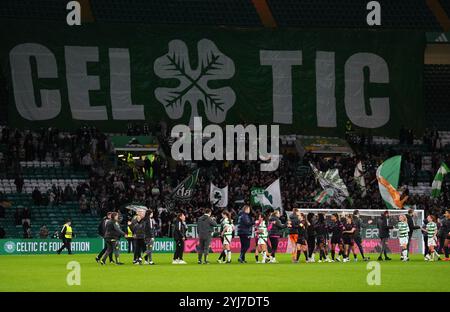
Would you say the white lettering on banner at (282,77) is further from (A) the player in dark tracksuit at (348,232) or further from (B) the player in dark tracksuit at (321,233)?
(A) the player in dark tracksuit at (348,232)

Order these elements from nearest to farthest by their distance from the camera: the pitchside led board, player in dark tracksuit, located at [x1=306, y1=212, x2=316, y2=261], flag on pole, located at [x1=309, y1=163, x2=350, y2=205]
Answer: player in dark tracksuit, located at [x1=306, y1=212, x2=316, y2=261], flag on pole, located at [x1=309, y1=163, x2=350, y2=205], the pitchside led board

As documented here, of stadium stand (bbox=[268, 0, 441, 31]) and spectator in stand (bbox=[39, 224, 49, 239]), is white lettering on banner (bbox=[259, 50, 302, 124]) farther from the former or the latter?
spectator in stand (bbox=[39, 224, 49, 239])

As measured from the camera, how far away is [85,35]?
193 ft

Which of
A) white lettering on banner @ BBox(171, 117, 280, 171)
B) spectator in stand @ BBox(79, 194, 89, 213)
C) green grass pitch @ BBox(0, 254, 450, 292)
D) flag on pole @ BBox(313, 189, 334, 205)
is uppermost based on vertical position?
white lettering on banner @ BBox(171, 117, 280, 171)

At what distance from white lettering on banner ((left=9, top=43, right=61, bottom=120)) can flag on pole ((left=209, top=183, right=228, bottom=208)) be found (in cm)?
1252

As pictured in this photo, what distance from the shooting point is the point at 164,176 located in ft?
178

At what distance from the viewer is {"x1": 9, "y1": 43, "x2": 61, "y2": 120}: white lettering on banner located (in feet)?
188

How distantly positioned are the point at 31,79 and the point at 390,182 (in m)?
23.1

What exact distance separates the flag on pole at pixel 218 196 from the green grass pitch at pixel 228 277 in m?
14.3

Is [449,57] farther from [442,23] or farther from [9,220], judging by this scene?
[9,220]

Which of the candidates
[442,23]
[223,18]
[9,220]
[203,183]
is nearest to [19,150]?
[9,220]

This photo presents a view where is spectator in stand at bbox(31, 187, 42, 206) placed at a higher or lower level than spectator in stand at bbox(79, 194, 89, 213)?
higher

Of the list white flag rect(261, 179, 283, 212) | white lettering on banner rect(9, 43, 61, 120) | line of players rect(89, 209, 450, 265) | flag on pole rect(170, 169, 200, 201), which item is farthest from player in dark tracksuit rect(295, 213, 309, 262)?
white lettering on banner rect(9, 43, 61, 120)

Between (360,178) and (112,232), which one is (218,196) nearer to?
(360,178)
